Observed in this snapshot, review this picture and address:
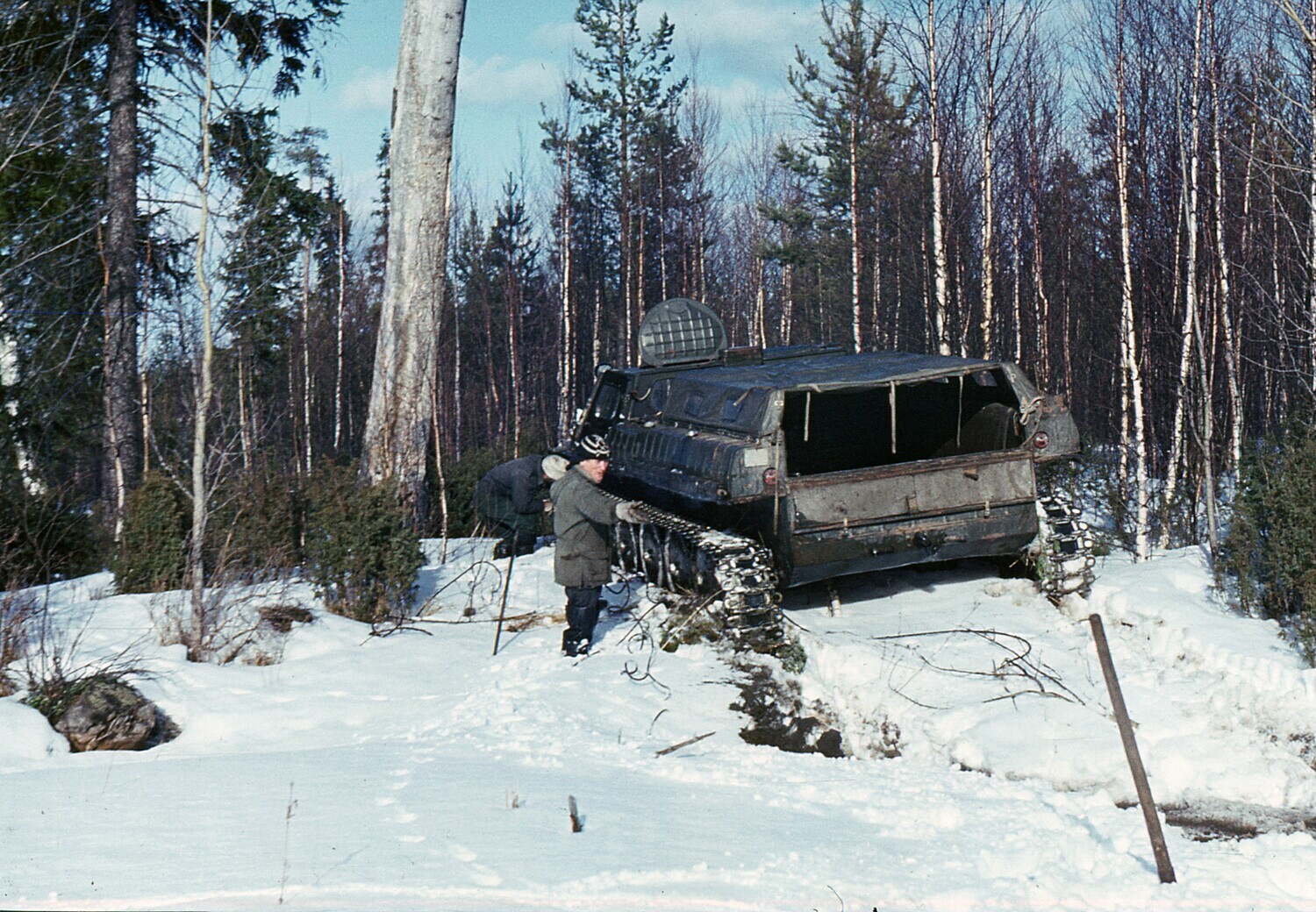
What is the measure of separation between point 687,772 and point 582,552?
100 inches

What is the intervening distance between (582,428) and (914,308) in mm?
11920

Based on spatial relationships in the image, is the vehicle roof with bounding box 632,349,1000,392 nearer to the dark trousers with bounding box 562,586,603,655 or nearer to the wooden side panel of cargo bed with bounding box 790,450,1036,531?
the wooden side panel of cargo bed with bounding box 790,450,1036,531

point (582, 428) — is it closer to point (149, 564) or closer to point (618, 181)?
point (149, 564)

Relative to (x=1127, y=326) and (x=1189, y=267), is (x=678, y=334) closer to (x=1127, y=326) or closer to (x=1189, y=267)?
(x=1127, y=326)

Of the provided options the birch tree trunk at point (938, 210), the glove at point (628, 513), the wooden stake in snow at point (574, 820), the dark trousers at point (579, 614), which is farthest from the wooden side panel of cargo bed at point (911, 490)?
the birch tree trunk at point (938, 210)

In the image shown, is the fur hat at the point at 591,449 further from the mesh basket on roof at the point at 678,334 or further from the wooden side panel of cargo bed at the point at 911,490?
the wooden side panel of cargo bed at the point at 911,490

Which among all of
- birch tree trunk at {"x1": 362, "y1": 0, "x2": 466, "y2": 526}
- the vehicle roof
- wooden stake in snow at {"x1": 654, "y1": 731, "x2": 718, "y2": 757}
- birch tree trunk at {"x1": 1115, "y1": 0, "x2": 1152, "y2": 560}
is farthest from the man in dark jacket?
wooden stake in snow at {"x1": 654, "y1": 731, "x2": 718, "y2": 757}

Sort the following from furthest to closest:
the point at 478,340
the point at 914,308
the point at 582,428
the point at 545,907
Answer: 1. the point at 478,340
2. the point at 914,308
3. the point at 582,428
4. the point at 545,907

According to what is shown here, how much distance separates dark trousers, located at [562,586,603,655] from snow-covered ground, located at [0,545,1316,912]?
→ 0.83 ft

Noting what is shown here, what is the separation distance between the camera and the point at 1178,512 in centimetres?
1255

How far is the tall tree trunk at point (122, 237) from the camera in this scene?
14844mm

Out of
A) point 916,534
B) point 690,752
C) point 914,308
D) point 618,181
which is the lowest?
point 690,752

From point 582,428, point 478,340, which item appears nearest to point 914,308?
point 582,428

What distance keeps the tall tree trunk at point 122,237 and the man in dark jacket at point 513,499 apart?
4.81 meters
